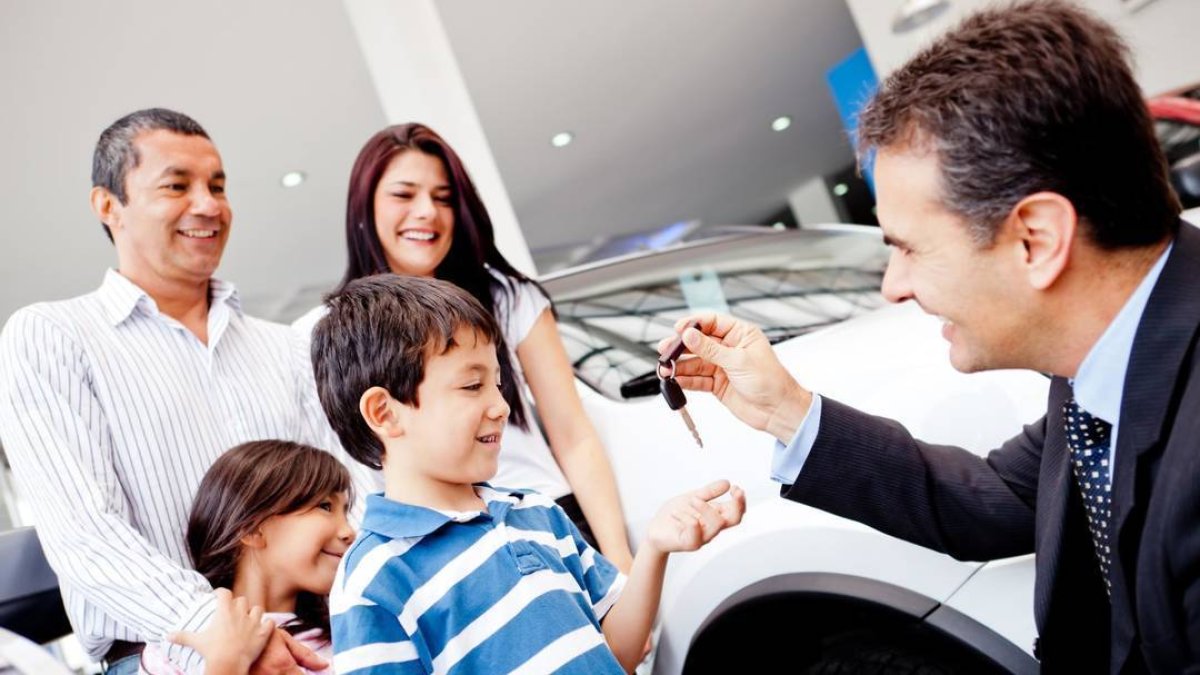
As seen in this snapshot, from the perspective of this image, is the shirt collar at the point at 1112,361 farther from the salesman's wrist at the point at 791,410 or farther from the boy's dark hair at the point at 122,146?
the boy's dark hair at the point at 122,146

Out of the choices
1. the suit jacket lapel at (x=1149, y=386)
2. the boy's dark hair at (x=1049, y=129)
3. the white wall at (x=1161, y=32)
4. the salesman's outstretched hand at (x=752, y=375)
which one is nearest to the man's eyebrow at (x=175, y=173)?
the salesman's outstretched hand at (x=752, y=375)

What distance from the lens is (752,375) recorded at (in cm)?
154

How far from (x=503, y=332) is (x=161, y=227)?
0.77m

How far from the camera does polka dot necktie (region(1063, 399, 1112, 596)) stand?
4.09 feet

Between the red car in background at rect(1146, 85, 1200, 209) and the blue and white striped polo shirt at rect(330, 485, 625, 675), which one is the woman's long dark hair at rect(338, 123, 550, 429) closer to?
the blue and white striped polo shirt at rect(330, 485, 625, 675)

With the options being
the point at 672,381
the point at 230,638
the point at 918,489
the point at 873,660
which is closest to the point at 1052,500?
the point at 918,489

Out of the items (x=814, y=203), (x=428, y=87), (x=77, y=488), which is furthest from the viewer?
(x=814, y=203)

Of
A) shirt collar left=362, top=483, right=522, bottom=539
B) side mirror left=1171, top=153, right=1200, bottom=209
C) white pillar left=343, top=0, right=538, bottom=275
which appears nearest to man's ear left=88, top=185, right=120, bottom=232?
shirt collar left=362, top=483, right=522, bottom=539

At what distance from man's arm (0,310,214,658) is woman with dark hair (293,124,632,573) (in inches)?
19.6

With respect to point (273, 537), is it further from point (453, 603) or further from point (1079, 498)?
point (1079, 498)

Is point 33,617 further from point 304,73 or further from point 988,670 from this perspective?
point 304,73

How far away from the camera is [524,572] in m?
1.42

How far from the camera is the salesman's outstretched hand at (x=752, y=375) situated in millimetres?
1535

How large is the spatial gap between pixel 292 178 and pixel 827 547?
8.91m
